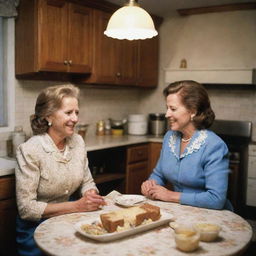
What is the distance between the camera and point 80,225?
1604 mm

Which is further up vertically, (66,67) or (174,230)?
(66,67)

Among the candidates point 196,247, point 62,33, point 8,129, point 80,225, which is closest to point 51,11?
point 62,33

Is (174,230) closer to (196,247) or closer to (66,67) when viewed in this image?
(196,247)

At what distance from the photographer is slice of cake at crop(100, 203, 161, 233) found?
5.12ft

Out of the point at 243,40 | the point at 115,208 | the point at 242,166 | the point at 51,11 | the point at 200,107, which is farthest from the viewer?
the point at 243,40

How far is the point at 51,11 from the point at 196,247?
2.60 meters

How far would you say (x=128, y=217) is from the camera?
5.37 feet

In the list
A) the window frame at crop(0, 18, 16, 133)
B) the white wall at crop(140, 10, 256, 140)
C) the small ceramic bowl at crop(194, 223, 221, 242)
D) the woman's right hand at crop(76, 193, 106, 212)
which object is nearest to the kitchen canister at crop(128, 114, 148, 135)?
the white wall at crop(140, 10, 256, 140)

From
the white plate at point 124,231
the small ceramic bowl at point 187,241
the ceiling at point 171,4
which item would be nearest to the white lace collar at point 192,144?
the white plate at point 124,231

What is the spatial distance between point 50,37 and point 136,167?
1645 mm

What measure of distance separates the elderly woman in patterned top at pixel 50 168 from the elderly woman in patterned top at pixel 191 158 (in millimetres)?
429

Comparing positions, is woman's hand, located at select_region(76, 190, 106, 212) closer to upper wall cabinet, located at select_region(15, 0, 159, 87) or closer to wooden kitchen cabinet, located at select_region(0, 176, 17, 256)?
wooden kitchen cabinet, located at select_region(0, 176, 17, 256)

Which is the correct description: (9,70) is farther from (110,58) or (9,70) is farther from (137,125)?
(137,125)

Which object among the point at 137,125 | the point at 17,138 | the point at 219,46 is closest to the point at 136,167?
the point at 137,125
